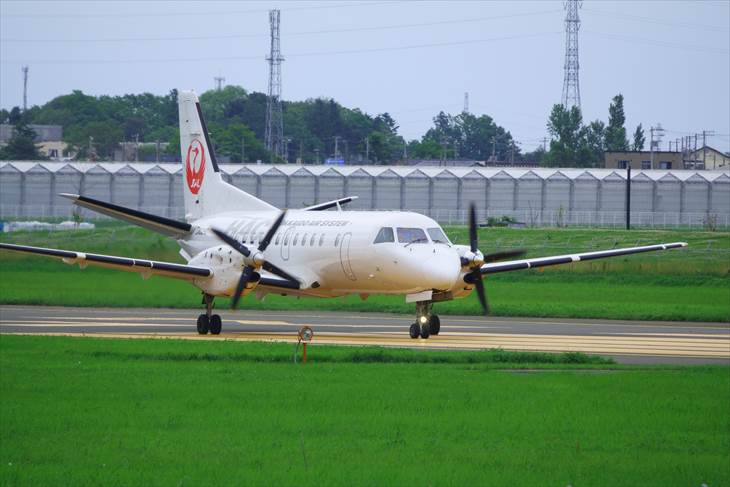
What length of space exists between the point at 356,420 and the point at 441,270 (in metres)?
12.5

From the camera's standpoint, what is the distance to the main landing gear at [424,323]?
29344 mm

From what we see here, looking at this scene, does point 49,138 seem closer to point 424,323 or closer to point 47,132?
point 47,132

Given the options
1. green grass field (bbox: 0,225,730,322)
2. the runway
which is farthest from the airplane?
green grass field (bbox: 0,225,730,322)

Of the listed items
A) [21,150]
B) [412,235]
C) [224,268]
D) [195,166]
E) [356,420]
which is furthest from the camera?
[21,150]

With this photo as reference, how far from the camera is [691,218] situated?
84.8 meters

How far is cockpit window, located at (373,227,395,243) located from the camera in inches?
1185

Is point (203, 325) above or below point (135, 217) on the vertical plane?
below

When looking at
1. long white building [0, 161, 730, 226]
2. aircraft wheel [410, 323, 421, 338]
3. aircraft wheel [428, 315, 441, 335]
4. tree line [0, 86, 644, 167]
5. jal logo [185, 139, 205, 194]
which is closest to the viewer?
aircraft wheel [410, 323, 421, 338]

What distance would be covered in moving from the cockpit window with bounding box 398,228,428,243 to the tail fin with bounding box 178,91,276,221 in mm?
Answer: 6894

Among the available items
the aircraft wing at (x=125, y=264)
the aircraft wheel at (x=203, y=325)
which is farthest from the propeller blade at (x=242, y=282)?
the aircraft wheel at (x=203, y=325)

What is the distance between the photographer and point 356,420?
54.5 feet

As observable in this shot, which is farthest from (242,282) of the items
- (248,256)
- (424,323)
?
(424,323)

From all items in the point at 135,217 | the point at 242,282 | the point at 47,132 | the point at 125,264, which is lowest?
the point at 242,282

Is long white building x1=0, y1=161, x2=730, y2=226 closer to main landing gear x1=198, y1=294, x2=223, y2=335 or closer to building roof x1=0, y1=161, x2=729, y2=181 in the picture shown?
building roof x1=0, y1=161, x2=729, y2=181
